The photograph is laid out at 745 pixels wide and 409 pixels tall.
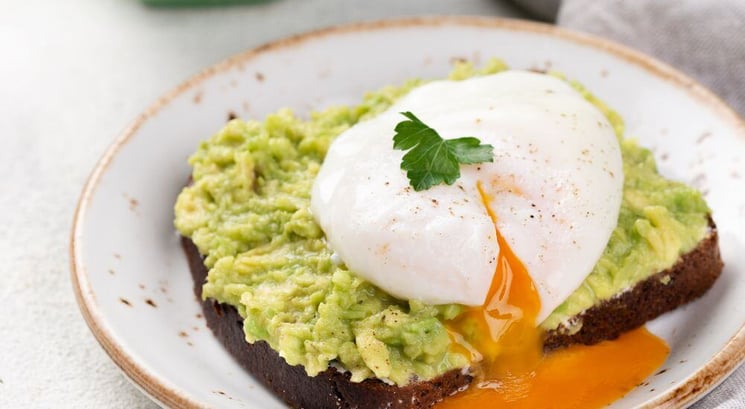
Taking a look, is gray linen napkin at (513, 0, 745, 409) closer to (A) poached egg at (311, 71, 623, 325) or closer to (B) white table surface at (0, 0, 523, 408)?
(B) white table surface at (0, 0, 523, 408)

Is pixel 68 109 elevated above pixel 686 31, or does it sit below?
below

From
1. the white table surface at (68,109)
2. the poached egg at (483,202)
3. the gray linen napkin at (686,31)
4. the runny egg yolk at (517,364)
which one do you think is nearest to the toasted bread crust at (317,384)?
the runny egg yolk at (517,364)

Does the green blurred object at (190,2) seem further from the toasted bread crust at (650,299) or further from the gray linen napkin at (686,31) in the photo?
the toasted bread crust at (650,299)

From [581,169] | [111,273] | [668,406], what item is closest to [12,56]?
[111,273]

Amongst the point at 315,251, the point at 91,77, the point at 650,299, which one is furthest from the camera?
the point at 91,77

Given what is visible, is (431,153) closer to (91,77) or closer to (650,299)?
(650,299)

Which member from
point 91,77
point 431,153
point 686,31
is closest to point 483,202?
point 431,153

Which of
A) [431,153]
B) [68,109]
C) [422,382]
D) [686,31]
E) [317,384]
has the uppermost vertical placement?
[686,31]

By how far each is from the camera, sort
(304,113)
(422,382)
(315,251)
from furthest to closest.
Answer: (304,113)
(315,251)
(422,382)
